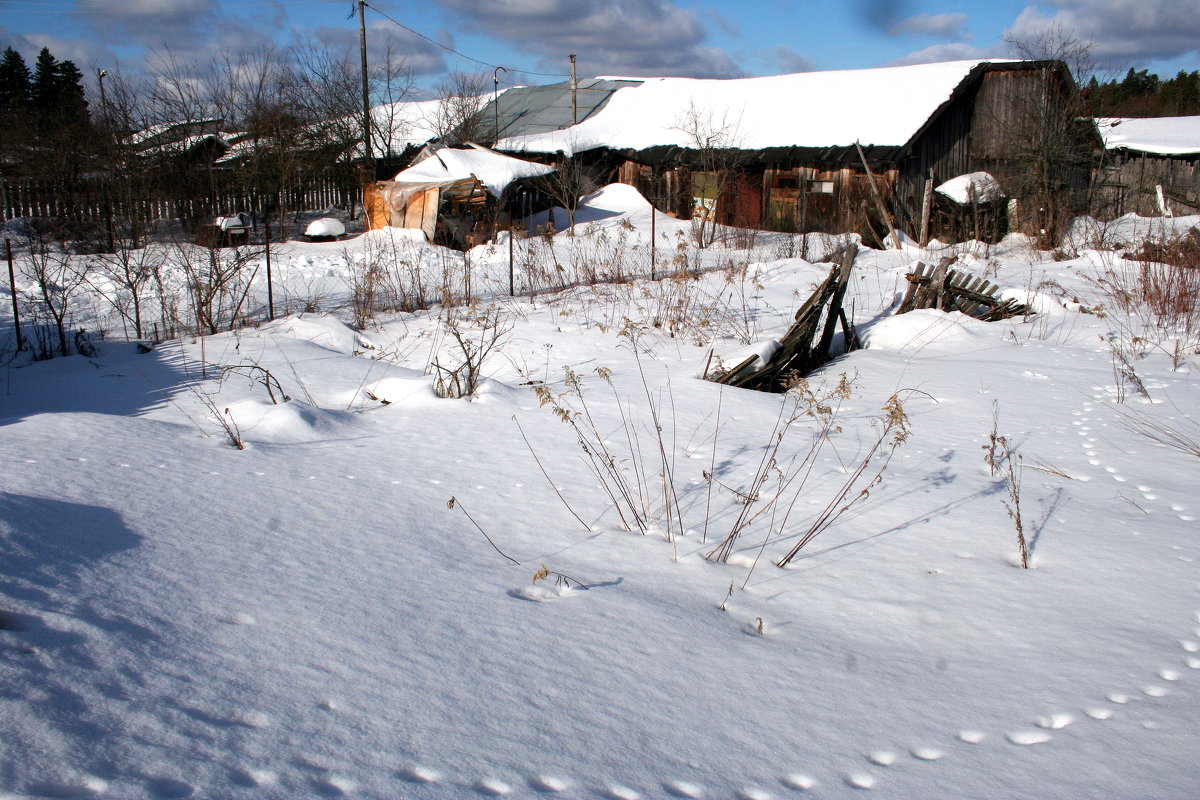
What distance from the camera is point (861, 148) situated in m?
19.8

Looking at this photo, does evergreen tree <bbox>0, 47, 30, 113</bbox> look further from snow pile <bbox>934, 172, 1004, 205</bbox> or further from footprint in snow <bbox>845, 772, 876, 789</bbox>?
footprint in snow <bbox>845, 772, 876, 789</bbox>

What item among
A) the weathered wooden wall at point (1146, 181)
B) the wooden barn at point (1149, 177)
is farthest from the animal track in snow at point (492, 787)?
the weathered wooden wall at point (1146, 181)

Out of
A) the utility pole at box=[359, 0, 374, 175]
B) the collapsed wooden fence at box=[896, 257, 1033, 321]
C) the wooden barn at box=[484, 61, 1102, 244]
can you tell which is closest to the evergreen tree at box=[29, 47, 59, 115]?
the utility pole at box=[359, 0, 374, 175]

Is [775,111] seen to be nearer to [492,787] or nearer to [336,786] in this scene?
[492,787]

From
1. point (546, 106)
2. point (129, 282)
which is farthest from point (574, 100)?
point (129, 282)

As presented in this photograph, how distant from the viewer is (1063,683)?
226 cm

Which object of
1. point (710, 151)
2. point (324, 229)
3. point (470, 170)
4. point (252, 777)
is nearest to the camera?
point (252, 777)

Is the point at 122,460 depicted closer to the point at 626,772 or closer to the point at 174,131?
the point at 626,772

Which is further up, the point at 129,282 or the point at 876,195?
the point at 876,195

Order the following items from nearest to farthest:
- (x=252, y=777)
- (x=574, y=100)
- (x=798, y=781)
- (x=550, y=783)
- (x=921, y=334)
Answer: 1. (x=252, y=777)
2. (x=550, y=783)
3. (x=798, y=781)
4. (x=921, y=334)
5. (x=574, y=100)

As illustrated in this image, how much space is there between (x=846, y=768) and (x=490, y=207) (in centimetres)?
1786

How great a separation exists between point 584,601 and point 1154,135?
3111cm

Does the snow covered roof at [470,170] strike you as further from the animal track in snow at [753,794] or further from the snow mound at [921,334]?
the animal track in snow at [753,794]

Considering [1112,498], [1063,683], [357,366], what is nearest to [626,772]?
[1063,683]
